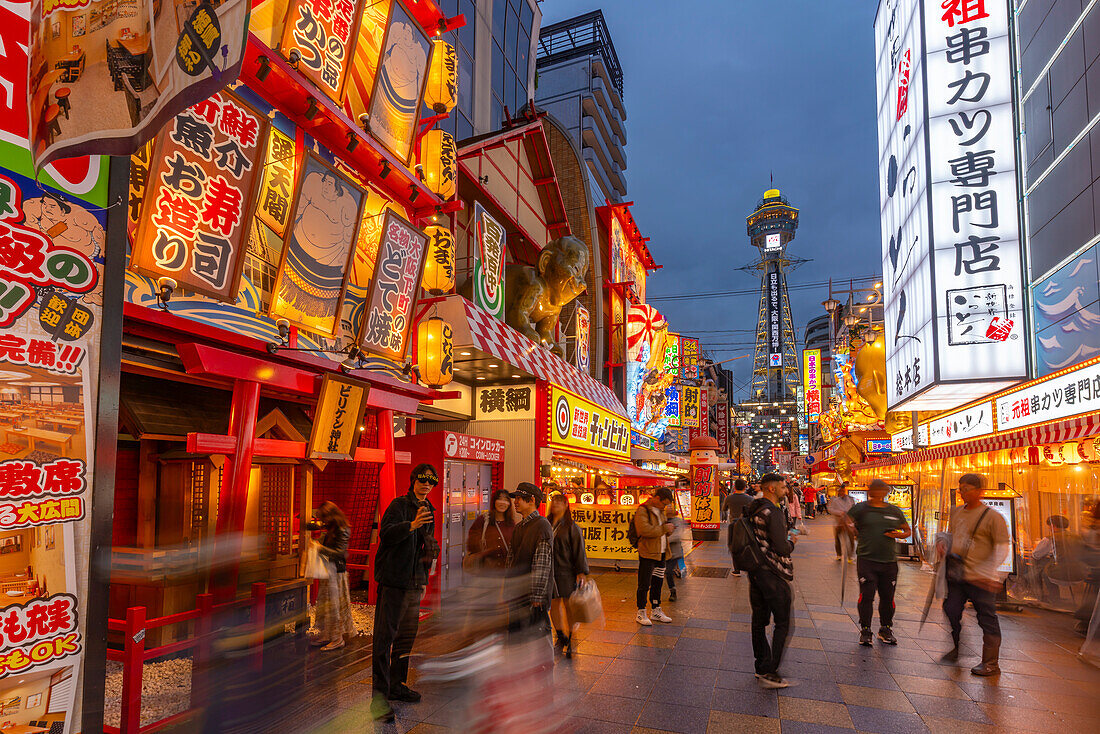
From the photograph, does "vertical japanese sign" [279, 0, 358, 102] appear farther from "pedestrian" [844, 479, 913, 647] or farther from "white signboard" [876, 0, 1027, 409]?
"white signboard" [876, 0, 1027, 409]

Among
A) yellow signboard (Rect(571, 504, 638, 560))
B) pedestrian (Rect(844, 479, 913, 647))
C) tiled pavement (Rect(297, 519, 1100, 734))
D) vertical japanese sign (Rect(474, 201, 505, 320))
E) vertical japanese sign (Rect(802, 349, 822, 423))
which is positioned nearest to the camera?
tiled pavement (Rect(297, 519, 1100, 734))

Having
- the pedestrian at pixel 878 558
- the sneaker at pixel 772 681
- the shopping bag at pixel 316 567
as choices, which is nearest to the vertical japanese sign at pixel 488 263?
the shopping bag at pixel 316 567

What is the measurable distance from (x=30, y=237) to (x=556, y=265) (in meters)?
13.1

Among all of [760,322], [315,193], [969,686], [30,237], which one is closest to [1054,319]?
[969,686]

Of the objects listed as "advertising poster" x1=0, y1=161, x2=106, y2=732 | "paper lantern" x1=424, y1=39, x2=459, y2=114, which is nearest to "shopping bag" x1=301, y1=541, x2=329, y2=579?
"advertising poster" x1=0, y1=161, x2=106, y2=732

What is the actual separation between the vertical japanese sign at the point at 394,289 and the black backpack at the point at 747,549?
607cm

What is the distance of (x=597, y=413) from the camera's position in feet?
61.8

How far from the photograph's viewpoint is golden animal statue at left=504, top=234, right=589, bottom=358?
52.5ft

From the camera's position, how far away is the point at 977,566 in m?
6.96

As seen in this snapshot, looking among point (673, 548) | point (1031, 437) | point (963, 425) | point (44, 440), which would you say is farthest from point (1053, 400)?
point (44, 440)

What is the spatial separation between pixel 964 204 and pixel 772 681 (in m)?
13.0

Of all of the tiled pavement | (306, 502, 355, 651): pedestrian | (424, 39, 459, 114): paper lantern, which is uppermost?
(424, 39, 459, 114): paper lantern

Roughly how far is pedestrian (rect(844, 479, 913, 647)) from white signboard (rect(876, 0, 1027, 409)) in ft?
27.3

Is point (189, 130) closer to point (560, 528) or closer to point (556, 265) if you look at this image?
point (560, 528)
